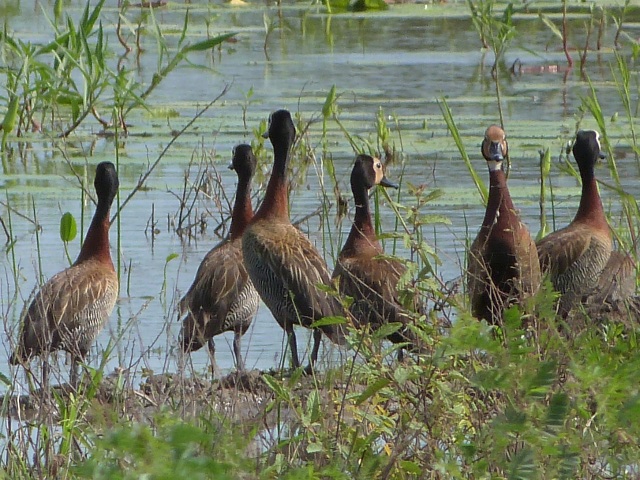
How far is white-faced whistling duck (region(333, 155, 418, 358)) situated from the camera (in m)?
6.18

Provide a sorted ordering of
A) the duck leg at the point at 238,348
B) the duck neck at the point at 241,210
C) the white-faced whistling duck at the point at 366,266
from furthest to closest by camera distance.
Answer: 1. the duck neck at the point at 241,210
2. the white-faced whistling duck at the point at 366,266
3. the duck leg at the point at 238,348

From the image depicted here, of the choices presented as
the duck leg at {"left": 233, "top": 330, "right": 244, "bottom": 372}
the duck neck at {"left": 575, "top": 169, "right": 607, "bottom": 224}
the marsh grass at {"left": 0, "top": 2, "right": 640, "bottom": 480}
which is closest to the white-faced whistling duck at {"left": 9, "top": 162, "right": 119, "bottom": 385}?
the duck leg at {"left": 233, "top": 330, "right": 244, "bottom": 372}

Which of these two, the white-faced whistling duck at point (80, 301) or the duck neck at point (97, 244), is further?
the duck neck at point (97, 244)

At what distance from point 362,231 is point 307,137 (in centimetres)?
92

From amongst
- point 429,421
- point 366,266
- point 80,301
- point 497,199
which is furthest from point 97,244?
point 429,421

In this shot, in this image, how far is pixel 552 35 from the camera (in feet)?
54.2

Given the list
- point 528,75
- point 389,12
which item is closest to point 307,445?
point 528,75

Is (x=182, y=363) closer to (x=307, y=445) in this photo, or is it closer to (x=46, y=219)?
(x=307, y=445)

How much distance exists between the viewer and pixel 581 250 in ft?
23.0

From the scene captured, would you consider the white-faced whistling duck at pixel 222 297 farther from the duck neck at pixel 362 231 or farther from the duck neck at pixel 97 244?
the duck neck at pixel 362 231

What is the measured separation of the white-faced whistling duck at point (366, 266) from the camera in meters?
6.18

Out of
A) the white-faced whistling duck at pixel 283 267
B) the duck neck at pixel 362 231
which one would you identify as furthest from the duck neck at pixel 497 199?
the white-faced whistling duck at pixel 283 267

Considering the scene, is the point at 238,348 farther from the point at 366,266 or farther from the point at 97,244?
the point at 97,244

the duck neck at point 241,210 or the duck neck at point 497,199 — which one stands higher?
the duck neck at point 497,199
